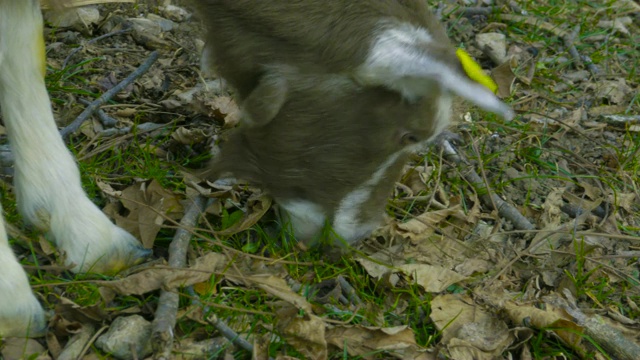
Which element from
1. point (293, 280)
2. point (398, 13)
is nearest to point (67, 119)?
point (293, 280)

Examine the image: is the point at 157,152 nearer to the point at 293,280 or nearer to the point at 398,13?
the point at 293,280

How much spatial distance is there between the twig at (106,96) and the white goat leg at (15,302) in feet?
3.59

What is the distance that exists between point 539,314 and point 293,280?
38.0 inches

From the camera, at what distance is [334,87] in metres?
2.94

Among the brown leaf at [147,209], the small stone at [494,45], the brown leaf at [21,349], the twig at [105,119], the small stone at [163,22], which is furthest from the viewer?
the small stone at [494,45]

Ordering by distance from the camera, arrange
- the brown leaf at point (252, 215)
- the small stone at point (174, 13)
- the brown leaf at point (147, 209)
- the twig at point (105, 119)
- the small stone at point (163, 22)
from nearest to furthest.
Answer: the brown leaf at point (147, 209) < the brown leaf at point (252, 215) < the twig at point (105, 119) < the small stone at point (163, 22) < the small stone at point (174, 13)

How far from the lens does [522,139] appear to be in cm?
478

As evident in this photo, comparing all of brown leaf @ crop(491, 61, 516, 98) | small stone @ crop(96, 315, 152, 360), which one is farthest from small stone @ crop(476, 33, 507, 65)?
small stone @ crop(96, 315, 152, 360)

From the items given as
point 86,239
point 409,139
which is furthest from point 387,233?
point 86,239

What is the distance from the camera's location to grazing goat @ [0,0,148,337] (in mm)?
→ 3055

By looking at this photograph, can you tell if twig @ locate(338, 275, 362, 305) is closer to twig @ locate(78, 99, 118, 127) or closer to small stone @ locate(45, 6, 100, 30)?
twig @ locate(78, 99, 118, 127)

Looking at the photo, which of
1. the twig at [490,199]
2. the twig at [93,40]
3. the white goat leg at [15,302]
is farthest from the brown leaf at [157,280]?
the twig at [93,40]

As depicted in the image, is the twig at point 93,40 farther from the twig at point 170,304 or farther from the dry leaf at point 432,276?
the dry leaf at point 432,276

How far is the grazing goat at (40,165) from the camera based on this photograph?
3.05 m
